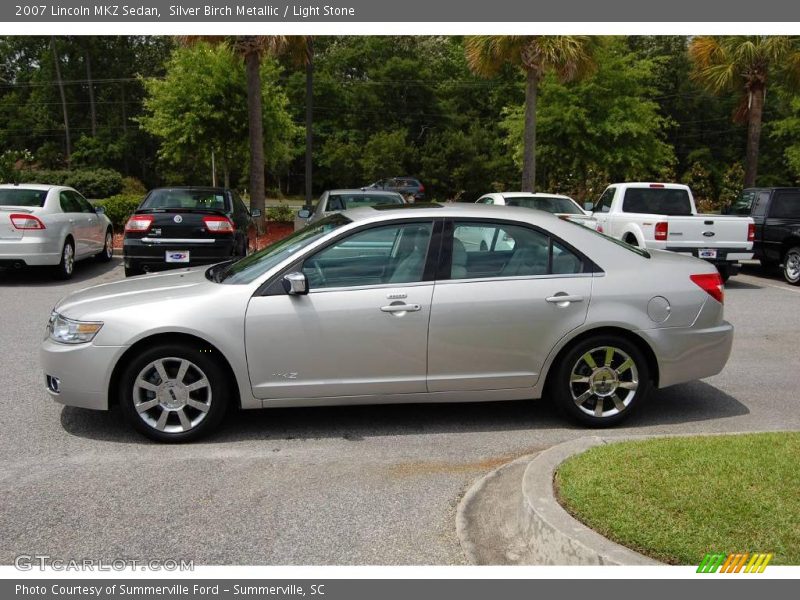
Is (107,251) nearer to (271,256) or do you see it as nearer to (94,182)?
(271,256)

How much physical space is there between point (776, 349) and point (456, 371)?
482 centimetres

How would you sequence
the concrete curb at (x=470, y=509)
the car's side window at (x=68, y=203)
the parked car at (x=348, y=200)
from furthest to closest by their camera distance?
1. the parked car at (x=348, y=200)
2. the car's side window at (x=68, y=203)
3. the concrete curb at (x=470, y=509)

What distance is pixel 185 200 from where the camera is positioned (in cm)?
1323

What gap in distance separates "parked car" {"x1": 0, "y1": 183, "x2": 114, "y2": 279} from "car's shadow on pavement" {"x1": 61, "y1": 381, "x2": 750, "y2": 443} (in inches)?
296

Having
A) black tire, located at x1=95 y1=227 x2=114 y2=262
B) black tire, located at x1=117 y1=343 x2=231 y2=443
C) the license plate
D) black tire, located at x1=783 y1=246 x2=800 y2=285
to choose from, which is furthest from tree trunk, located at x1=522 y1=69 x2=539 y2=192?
black tire, located at x1=117 y1=343 x2=231 y2=443

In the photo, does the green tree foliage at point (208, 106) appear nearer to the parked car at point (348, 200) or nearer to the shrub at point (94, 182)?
the parked car at point (348, 200)

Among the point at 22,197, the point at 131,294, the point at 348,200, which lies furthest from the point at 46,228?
the point at 131,294

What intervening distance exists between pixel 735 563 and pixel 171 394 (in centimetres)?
364

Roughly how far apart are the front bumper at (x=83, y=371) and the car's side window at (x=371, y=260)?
4.79 ft

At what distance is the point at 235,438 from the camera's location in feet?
18.3

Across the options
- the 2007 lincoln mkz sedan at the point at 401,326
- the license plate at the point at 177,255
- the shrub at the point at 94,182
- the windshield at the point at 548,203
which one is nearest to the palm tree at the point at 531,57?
the windshield at the point at 548,203

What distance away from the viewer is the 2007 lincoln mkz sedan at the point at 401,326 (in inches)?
210

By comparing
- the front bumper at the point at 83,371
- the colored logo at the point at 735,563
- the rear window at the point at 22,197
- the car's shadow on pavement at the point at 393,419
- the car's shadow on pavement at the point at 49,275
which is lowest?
the car's shadow on pavement at the point at 393,419

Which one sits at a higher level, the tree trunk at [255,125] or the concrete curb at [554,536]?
the tree trunk at [255,125]
